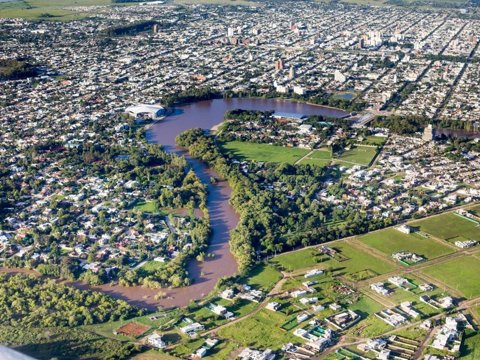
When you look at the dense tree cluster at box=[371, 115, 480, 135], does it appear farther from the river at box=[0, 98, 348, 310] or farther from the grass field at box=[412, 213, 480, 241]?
the grass field at box=[412, 213, 480, 241]

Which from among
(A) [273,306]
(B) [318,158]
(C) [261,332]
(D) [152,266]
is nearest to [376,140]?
(B) [318,158]

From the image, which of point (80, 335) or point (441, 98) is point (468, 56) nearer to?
point (441, 98)

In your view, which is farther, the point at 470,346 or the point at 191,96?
the point at 191,96

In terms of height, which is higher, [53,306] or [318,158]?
[318,158]

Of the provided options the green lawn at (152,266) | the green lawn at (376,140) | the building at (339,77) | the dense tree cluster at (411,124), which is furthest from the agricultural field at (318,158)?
the building at (339,77)

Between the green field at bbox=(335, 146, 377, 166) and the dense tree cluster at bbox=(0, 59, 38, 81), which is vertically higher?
the dense tree cluster at bbox=(0, 59, 38, 81)

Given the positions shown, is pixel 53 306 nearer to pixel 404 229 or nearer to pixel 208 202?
pixel 208 202

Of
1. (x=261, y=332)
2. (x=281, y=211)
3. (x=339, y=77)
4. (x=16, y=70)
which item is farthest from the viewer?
(x=339, y=77)

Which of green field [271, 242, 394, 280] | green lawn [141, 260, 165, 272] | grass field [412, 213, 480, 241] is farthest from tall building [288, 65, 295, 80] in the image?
green lawn [141, 260, 165, 272]
